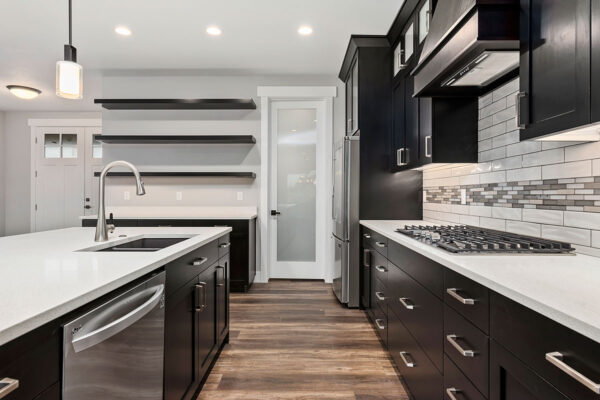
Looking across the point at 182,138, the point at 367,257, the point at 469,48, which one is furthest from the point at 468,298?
the point at 182,138

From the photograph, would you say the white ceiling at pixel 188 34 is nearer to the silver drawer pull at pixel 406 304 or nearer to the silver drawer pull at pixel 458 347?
the silver drawer pull at pixel 406 304

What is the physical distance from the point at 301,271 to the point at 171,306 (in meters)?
3.14

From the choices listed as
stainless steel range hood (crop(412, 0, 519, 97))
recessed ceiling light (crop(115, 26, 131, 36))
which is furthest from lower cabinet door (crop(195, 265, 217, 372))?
recessed ceiling light (crop(115, 26, 131, 36))

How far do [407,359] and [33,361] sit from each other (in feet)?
5.68

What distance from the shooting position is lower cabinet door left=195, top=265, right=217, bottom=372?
1.85m

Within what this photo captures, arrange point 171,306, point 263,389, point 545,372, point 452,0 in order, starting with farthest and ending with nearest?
point 263,389 < point 452,0 < point 171,306 < point 545,372

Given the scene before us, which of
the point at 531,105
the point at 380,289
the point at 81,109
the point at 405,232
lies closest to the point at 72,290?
the point at 531,105

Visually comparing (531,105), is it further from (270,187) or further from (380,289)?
(270,187)

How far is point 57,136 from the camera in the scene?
6.45 m

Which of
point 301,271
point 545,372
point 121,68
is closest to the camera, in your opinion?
point 545,372

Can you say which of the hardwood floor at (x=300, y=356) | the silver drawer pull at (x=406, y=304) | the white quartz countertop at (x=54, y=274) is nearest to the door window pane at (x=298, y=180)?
the hardwood floor at (x=300, y=356)

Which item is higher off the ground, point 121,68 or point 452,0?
point 121,68

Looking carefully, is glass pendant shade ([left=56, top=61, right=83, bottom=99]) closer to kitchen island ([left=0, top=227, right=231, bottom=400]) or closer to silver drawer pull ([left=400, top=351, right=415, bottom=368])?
kitchen island ([left=0, top=227, right=231, bottom=400])

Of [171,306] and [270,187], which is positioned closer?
[171,306]
